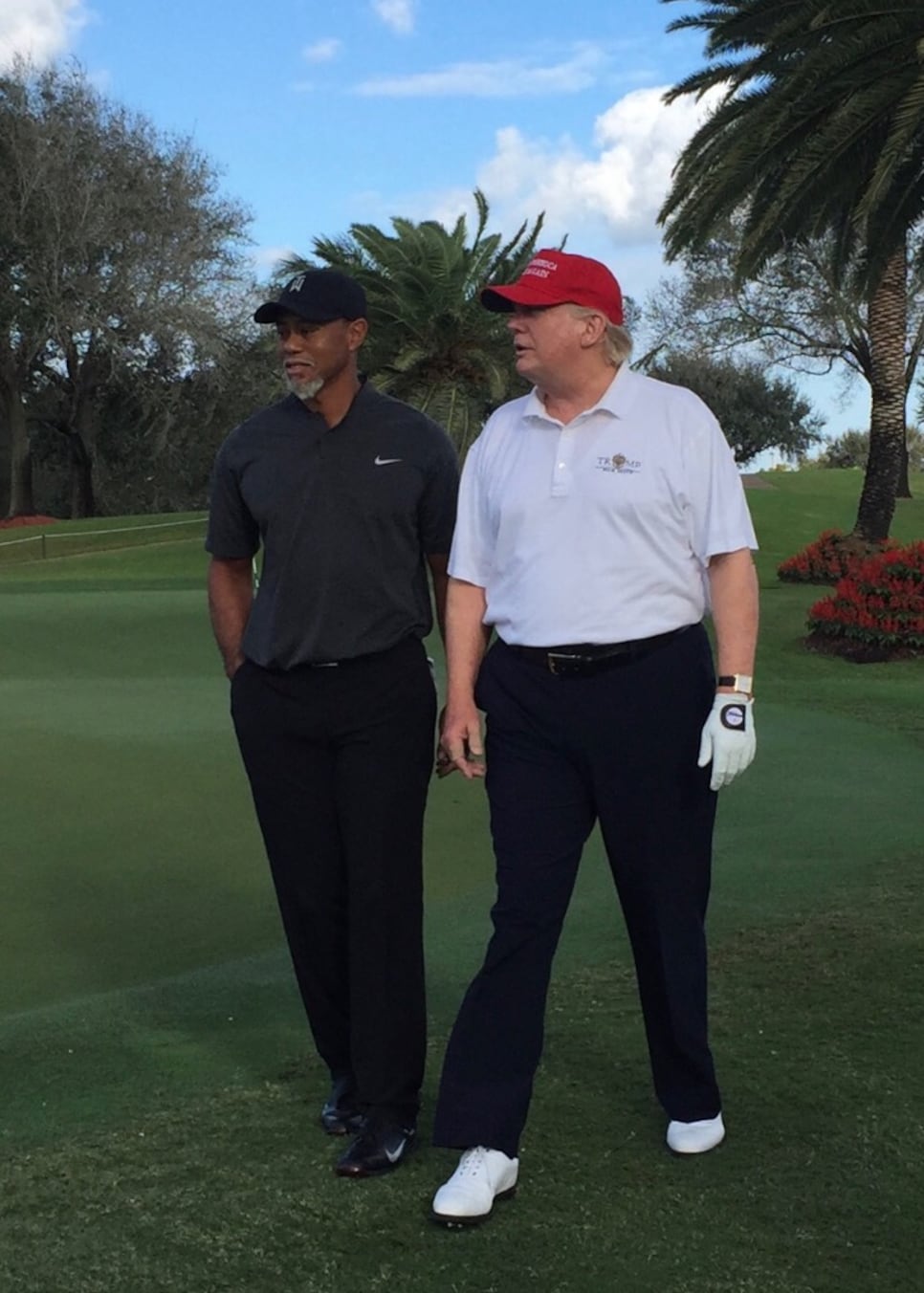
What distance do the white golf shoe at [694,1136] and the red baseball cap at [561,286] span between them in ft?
6.38

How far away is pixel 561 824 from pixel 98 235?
1568 inches

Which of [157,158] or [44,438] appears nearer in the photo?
[157,158]

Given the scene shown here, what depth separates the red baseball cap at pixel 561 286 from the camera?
3.72 metres

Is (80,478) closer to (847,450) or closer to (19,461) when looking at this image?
(19,461)

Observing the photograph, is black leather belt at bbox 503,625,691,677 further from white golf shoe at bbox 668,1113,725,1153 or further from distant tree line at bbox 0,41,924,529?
distant tree line at bbox 0,41,924,529

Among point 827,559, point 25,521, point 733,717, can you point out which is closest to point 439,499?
point 733,717

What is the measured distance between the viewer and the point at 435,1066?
4566 mm

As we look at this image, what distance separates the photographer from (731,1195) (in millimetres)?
3596

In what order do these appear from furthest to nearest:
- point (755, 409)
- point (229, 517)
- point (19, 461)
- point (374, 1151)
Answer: point (755, 409)
point (19, 461)
point (229, 517)
point (374, 1151)

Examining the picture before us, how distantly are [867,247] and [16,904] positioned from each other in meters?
15.7

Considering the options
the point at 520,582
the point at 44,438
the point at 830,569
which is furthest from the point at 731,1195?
the point at 44,438

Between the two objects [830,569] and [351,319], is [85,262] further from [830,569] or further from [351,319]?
[351,319]

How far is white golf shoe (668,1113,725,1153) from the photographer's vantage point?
12.5ft

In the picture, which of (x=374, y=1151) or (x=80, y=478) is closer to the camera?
(x=374, y=1151)
